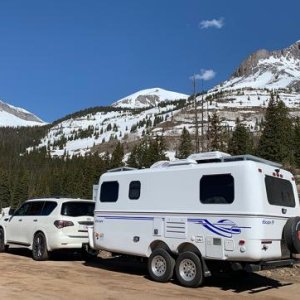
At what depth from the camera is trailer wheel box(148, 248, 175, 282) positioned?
12.0 m

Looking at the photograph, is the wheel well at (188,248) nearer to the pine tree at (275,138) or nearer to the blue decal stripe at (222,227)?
the blue decal stripe at (222,227)

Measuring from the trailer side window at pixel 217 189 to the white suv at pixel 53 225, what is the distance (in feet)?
17.8

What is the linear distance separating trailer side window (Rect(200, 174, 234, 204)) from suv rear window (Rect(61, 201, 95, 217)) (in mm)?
5577

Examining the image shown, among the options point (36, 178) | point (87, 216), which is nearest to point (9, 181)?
point (36, 178)

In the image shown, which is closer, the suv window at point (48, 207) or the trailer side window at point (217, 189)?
the trailer side window at point (217, 189)

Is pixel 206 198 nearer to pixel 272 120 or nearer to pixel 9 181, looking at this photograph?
pixel 272 120

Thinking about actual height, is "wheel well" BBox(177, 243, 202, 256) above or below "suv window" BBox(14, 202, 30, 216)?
below

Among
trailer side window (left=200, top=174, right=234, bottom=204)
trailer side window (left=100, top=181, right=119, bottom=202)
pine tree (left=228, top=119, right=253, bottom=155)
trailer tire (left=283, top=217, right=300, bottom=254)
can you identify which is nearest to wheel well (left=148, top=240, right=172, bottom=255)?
trailer side window (left=200, top=174, right=234, bottom=204)

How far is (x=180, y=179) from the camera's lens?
39.9 feet

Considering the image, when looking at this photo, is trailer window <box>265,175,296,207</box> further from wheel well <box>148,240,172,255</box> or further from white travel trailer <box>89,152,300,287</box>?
wheel well <box>148,240,172,255</box>

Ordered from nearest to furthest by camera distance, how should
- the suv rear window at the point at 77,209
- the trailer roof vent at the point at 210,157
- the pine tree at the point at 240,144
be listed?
the trailer roof vent at the point at 210,157, the suv rear window at the point at 77,209, the pine tree at the point at 240,144

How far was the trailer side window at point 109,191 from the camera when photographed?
13.8 metres

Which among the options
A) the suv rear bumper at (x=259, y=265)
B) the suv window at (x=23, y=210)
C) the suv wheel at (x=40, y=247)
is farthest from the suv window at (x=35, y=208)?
the suv rear bumper at (x=259, y=265)

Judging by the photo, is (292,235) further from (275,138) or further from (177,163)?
(275,138)
